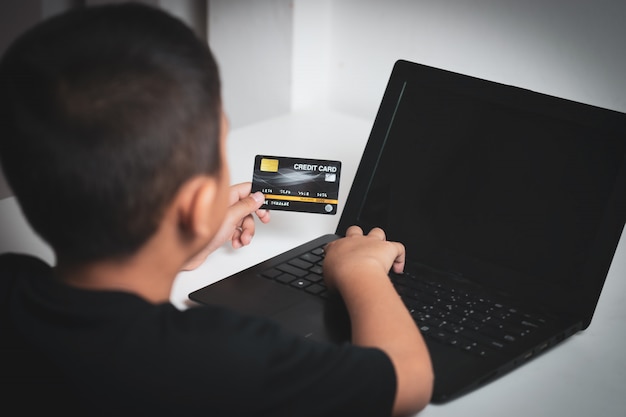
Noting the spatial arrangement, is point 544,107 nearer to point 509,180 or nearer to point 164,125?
point 509,180

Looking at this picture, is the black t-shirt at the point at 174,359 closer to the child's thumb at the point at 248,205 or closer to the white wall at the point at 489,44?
the child's thumb at the point at 248,205

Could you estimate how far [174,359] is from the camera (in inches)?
26.4

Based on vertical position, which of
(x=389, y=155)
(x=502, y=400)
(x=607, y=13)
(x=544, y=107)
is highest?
(x=607, y=13)

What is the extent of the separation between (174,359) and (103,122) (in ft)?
0.63

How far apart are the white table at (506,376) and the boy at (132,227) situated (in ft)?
0.59

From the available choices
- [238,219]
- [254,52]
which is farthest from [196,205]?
[254,52]

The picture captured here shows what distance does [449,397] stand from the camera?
823mm

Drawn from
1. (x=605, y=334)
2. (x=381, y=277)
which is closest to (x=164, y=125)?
(x=381, y=277)

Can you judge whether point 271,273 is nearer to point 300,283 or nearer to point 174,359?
point 300,283

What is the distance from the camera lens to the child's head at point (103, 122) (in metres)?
0.64

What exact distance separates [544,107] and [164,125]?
0.55 metres

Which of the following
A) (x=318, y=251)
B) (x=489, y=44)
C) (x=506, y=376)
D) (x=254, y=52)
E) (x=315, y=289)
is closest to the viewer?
(x=506, y=376)

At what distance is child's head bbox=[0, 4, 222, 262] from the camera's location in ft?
2.09

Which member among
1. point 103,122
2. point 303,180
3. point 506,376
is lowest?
point 506,376
